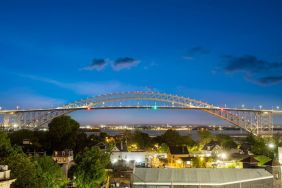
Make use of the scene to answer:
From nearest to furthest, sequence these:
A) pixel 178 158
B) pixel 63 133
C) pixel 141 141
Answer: pixel 178 158
pixel 63 133
pixel 141 141

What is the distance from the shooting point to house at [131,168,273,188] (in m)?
11.1

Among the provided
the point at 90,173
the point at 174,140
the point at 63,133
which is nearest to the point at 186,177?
the point at 90,173

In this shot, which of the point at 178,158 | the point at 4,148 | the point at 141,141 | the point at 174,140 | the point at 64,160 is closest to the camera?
the point at 4,148

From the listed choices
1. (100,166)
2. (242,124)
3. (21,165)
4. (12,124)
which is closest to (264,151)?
(100,166)

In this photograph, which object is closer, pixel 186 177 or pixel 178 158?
pixel 186 177

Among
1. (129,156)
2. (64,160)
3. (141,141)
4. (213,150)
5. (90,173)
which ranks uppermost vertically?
(90,173)

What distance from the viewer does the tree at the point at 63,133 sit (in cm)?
2811

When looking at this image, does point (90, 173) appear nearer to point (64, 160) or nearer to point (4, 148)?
point (4, 148)

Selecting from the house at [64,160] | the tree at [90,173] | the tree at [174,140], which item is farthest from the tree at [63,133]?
the tree at [90,173]

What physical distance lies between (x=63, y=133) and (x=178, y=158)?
31.3ft

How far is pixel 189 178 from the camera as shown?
11148 millimetres

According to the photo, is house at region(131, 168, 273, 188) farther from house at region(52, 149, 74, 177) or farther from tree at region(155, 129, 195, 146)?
tree at region(155, 129, 195, 146)

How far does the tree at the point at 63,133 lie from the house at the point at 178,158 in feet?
23.8

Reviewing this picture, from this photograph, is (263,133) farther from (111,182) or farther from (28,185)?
(28,185)
